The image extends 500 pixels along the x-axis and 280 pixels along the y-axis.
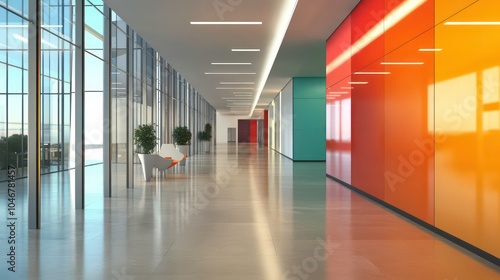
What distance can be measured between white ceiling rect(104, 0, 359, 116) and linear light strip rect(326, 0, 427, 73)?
89 centimetres

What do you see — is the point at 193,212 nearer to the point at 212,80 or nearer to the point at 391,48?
the point at 391,48

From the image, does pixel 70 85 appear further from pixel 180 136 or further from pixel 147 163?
pixel 147 163

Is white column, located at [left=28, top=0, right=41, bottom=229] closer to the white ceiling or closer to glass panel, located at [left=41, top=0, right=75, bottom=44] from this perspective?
the white ceiling

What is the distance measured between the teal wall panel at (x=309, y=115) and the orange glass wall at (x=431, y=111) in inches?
429

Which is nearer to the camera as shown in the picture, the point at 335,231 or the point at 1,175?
the point at 335,231

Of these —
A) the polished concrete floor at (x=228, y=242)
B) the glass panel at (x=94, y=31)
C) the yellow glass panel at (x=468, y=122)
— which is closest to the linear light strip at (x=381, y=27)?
the yellow glass panel at (x=468, y=122)

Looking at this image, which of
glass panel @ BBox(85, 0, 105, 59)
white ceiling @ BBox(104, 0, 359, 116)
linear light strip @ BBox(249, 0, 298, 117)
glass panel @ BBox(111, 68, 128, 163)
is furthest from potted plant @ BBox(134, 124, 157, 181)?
glass panel @ BBox(111, 68, 128, 163)

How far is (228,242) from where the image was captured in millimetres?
5566

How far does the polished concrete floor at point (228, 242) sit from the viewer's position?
4.39 meters

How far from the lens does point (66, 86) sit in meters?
17.2

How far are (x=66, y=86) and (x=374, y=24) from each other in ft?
41.8

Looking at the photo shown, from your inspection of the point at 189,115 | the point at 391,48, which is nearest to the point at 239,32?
the point at 391,48

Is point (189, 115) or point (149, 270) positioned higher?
point (189, 115)

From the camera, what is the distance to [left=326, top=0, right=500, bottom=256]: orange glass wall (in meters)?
4.93
